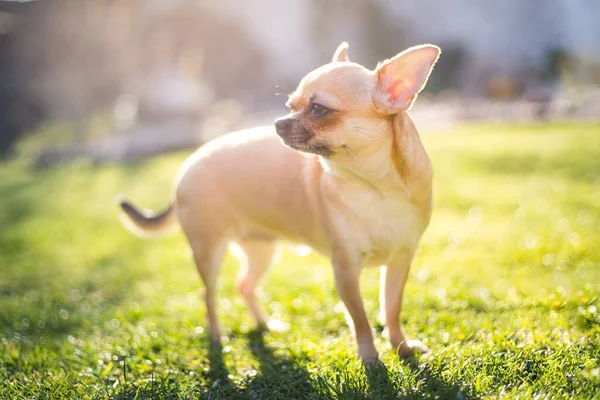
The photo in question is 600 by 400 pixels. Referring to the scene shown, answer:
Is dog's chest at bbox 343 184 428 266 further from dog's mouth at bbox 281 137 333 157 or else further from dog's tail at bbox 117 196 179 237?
dog's tail at bbox 117 196 179 237

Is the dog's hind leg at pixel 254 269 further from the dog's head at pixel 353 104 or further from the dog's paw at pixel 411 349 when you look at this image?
the dog's head at pixel 353 104

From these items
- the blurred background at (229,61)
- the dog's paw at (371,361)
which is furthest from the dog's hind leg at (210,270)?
the blurred background at (229,61)

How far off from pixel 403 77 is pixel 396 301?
4.44ft

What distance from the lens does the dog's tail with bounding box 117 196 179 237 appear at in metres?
4.35

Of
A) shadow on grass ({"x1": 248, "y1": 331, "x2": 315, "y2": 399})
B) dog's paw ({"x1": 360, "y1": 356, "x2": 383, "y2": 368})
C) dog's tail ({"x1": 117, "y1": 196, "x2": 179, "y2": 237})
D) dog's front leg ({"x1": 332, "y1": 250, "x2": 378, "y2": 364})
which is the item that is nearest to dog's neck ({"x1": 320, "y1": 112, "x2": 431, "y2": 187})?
dog's front leg ({"x1": 332, "y1": 250, "x2": 378, "y2": 364})

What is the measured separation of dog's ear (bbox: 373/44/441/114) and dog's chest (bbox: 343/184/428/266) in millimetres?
493

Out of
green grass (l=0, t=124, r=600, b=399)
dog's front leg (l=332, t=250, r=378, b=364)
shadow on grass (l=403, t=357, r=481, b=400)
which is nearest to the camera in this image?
shadow on grass (l=403, t=357, r=481, b=400)

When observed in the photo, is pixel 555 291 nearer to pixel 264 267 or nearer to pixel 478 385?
pixel 478 385

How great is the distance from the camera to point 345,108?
9.59ft

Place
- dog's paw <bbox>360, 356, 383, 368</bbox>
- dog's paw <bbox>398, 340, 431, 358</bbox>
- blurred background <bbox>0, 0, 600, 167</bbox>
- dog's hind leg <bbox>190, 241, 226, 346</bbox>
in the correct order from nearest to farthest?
dog's paw <bbox>360, 356, 383, 368</bbox> → dog's paw <bbox>398, 340, 431, 358</bbox> → dog's hind leg <bbox>190, 241, 226, 346</bbox> → blurred background <bbox>0, 0, 600, 167</bbox>

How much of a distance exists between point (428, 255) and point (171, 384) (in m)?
3.41

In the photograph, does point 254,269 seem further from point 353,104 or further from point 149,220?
point 353,104

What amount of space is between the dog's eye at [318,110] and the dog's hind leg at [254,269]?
163 centimetres

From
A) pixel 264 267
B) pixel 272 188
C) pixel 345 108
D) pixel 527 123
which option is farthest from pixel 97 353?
pixel 527 123
